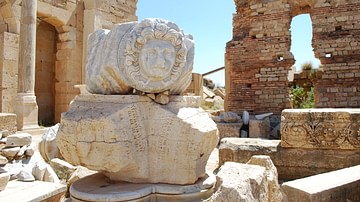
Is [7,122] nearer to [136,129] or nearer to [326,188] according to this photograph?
[136,129]

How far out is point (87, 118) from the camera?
6.40 ft

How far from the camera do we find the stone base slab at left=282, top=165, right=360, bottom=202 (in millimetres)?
1713

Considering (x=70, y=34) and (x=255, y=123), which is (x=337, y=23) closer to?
(x=255, y=123)

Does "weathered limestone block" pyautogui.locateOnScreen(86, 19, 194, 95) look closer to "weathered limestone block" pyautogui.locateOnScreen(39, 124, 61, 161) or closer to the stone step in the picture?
the stone step

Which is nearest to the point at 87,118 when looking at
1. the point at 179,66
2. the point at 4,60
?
the point at 179,66

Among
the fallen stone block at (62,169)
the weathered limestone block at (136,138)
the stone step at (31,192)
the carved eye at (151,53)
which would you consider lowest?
the fallen stone block at (62,169)

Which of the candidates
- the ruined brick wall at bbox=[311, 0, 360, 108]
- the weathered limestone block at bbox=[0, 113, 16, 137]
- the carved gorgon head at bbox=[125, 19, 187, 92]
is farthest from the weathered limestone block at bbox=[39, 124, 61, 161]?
the ruined brick wall at bbox=[311, 0, 360, 108]

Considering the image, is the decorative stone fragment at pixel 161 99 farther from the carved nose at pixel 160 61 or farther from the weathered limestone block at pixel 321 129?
the weathered limestone block at pixel 321 129

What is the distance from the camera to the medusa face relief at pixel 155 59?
81.7 inches

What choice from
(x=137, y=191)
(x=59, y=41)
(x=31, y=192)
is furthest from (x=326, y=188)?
(x=59, y=41)

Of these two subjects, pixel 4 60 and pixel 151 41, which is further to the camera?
pixel 4 60

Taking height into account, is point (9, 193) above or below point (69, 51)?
below

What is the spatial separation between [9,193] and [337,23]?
8.71m

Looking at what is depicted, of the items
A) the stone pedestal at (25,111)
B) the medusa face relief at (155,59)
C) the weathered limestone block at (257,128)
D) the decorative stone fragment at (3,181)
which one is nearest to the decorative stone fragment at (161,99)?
the medusa face relief at (155,59)
